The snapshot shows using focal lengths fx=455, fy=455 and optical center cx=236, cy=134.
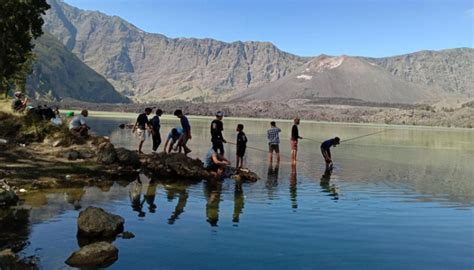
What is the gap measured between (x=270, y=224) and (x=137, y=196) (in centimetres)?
550

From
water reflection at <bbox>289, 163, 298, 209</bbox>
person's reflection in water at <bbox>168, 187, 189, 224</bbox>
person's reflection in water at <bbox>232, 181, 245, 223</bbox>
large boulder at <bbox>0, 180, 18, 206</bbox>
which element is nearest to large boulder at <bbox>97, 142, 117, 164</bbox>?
person's reflection in water at <bbox>168, 187, 189, 224</bbox>

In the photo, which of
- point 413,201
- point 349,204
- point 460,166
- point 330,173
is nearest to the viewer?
point 349,204

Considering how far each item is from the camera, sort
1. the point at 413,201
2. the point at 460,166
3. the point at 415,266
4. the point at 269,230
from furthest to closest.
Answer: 1. the point at 460,166
2. the point at 413,201
3. the point at 269,230
4. the point at 415,266

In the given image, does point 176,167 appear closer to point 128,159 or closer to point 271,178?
point 128,159

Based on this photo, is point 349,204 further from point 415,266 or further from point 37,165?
point 37,165

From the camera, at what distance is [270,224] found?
12.8m

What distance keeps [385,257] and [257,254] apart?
9.63ft

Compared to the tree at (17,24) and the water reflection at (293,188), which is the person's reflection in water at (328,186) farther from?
the tree at (17,24)

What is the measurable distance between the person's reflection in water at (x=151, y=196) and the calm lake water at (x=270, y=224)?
0.12 feet

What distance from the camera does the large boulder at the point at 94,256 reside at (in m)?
9.02

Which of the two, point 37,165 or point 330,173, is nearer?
point 37,165

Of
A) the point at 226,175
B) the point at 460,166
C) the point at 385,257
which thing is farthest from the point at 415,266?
the point at 460,166

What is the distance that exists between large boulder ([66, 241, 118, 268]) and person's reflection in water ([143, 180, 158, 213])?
429 cm

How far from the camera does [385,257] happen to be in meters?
10.4
